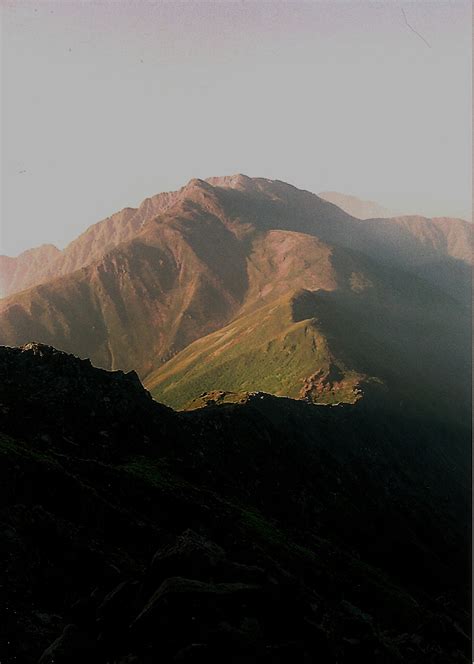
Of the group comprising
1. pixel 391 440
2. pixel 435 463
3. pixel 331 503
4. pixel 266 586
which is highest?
pixel 266 586

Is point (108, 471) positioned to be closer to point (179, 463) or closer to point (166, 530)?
point (166, 530)

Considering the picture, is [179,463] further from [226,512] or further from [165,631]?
[165,631]

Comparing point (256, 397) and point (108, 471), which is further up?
point (108, 471)

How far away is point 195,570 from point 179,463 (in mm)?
37043

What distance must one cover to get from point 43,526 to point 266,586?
45.5 ft

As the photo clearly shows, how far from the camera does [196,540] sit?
2372 centimetres

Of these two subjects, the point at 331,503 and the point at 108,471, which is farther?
the point at 331,503

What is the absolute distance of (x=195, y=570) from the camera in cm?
2180

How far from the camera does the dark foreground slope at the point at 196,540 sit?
757 inches

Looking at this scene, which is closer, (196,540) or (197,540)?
(196,540)

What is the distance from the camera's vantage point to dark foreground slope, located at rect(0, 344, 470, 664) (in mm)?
19234

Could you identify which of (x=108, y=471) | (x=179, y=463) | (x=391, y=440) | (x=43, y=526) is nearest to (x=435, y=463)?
(x=391, y=440)

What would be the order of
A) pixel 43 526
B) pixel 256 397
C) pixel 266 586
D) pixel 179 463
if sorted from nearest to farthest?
pixel 266 586 < pixel 43 526 < pixel 179 463 < pixel 256 397

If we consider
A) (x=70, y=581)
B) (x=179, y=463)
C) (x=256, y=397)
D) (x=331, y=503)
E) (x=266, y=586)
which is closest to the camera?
(x=266, y=586)
